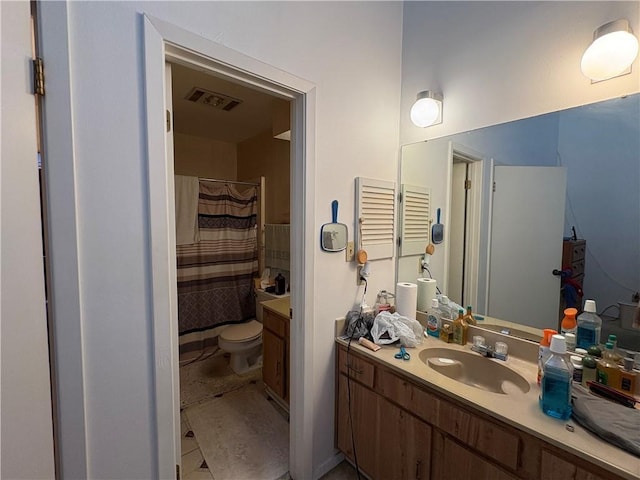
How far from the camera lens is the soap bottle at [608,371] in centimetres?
100

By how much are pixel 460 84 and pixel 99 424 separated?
2.14 meters

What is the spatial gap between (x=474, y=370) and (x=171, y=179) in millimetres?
1601

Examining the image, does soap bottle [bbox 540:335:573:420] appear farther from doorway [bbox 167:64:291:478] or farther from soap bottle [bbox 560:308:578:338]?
doorway [bbox 167:64:291:478]

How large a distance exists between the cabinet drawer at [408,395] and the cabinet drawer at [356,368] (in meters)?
0.06

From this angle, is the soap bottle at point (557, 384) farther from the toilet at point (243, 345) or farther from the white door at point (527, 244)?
the toilet at point (243, 345)

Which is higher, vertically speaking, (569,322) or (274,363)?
(569,322)

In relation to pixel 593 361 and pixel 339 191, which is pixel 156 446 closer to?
pixel 339 191

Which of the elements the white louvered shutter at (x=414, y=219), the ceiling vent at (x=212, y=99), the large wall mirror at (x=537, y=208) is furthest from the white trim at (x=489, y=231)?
the ceiling vent at (x=212, y=99)

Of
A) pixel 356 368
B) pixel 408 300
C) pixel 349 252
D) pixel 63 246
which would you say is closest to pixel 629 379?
pixel 408 300

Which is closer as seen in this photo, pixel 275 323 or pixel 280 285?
pixel 275 323

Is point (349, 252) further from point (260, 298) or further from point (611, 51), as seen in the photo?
point (260, 298)

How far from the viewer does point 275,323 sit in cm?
204

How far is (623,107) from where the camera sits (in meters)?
1.05

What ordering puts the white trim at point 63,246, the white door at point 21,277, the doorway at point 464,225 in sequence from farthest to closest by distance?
the doorway at point 464,225 < the white trim at point 63,246 < the white door at point 21,277
